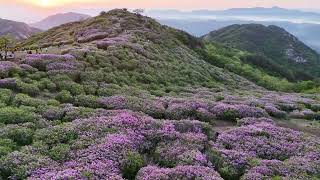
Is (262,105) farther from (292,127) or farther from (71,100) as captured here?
(71,100)

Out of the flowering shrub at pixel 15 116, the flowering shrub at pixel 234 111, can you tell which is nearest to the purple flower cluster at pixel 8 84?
the flowering shrub at pixel 15 116

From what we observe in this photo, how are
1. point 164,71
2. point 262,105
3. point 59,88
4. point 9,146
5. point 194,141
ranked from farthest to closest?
1. point 164,71
2. point 262,105
3. point 59,88
4. point 194,141
5. point 9,146

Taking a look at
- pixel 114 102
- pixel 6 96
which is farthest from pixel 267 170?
pixel 6 96

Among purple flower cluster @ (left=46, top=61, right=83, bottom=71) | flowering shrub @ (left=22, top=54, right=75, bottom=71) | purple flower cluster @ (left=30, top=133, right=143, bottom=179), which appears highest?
flowering shrub @ (left=22, top=54, right=75, bottom=71)

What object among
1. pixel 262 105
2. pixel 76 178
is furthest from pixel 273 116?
pixel 76 178

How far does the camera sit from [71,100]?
29344 mm

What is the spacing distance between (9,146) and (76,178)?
456 cm

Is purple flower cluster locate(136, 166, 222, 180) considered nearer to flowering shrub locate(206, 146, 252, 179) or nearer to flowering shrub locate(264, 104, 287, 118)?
flowering shrub locate(206, 146, 252, 179)

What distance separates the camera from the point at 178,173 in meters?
18.9

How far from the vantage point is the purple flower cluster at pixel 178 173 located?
18.7 metres

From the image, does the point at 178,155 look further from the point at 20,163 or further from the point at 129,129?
the point at 20,163

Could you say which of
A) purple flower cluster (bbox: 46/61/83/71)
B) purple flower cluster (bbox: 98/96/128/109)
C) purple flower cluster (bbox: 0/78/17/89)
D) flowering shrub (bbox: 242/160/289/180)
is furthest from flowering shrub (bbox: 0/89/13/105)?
flowering shrub (bbox: 242/160/289/180)

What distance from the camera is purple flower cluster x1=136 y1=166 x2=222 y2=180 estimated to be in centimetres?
1866

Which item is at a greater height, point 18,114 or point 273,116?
point 18,114
